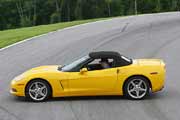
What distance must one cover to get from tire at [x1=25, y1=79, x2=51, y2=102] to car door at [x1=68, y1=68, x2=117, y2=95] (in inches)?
23.5

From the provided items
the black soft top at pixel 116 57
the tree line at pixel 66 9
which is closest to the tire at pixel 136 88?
the black soft top at pixel 116 57

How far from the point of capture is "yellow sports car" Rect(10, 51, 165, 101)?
11852mm

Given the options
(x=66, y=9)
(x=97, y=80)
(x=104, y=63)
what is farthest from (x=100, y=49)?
(x=66, y=9)

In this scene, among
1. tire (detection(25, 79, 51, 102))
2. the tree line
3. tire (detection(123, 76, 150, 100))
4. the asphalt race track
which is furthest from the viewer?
the tree line

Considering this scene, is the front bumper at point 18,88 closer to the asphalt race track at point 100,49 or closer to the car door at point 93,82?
the asphalt race track at point 100,49

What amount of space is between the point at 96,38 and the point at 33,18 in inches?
3192

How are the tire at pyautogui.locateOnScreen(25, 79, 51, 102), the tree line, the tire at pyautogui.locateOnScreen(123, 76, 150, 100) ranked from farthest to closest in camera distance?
the tree line → the tire at pyautogui.locateOnScreen(25, 79, 51, 102) → the tire at pyautogui.locateOnScreen(123, 76, 150, 100)

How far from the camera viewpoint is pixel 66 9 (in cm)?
9538

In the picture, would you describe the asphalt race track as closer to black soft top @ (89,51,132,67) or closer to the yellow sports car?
the yellow sports car

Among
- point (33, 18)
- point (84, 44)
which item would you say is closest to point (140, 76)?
point (84, 44)

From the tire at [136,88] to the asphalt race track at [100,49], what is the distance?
0.19 meters

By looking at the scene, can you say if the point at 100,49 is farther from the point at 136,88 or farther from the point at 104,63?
the point at 136,88

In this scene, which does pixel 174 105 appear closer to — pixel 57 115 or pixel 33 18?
pixel 57 115

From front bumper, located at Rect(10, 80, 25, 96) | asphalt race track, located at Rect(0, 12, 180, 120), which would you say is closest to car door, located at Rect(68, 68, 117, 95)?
asphalt race track, located at Rect(0, 12, 180, 120)
